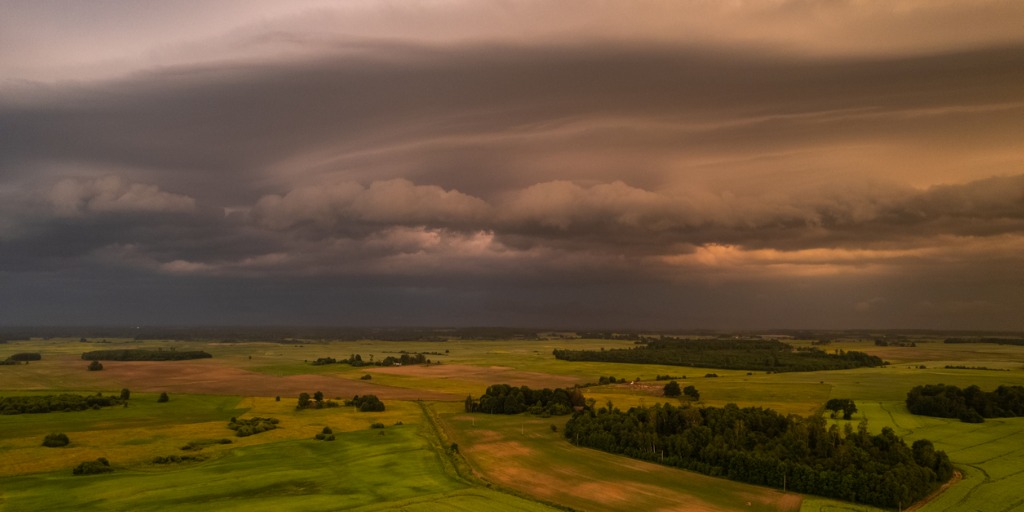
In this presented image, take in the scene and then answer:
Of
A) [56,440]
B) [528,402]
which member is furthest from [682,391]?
[56,440]

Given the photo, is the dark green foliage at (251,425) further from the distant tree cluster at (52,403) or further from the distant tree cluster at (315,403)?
the distant tree cluster at (52,403)

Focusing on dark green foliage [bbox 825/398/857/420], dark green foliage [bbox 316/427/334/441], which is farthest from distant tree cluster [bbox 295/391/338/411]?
dark green foliage [bbox 825/398/857/420]

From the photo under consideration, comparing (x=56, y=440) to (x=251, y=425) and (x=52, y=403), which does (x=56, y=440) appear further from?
(x=52, y=403)

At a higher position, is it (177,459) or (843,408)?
(843,408)

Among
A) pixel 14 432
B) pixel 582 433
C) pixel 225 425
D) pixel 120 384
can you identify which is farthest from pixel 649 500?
pixel 120 384

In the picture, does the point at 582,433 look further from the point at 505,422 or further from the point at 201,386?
the point at 201,386

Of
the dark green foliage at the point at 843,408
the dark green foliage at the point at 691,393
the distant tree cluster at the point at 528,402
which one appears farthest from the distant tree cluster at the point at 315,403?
the dark green foliage at the point at 843,408

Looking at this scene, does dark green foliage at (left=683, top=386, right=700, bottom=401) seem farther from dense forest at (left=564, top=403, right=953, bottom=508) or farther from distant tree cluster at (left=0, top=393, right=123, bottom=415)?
distant tree cluster at (left=0, top=393, right=123, bottom=415)
